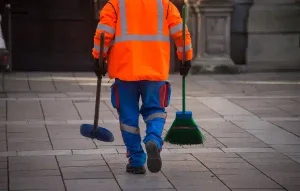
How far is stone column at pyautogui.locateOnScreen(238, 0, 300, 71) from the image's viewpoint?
16531 mm

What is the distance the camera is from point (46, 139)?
8.89 metres

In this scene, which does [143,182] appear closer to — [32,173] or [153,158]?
[153,158]

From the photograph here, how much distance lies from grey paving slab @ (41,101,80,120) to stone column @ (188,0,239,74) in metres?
4.79

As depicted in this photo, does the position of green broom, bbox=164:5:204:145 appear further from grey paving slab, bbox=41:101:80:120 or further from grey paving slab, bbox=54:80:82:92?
grey paving slab, bbox=54:80:82:92

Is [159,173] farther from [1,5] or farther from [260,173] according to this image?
[1,5]

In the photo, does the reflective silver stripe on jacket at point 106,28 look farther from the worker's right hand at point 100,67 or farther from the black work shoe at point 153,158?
the black work shoe at point 153,158

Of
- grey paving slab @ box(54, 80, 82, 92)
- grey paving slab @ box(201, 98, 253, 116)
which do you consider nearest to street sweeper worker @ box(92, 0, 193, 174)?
grey paving slab @ box(201, 98, 253, 116)

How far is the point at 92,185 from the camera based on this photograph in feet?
22.0

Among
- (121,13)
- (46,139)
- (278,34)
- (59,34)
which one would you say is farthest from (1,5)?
(121,13)

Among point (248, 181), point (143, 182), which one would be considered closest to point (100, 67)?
point (143, 182)

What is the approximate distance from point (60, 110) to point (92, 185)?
4.47m

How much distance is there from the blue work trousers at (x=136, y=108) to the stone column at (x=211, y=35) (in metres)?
8.89

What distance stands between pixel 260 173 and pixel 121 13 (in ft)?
5.73

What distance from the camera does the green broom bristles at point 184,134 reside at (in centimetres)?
798
